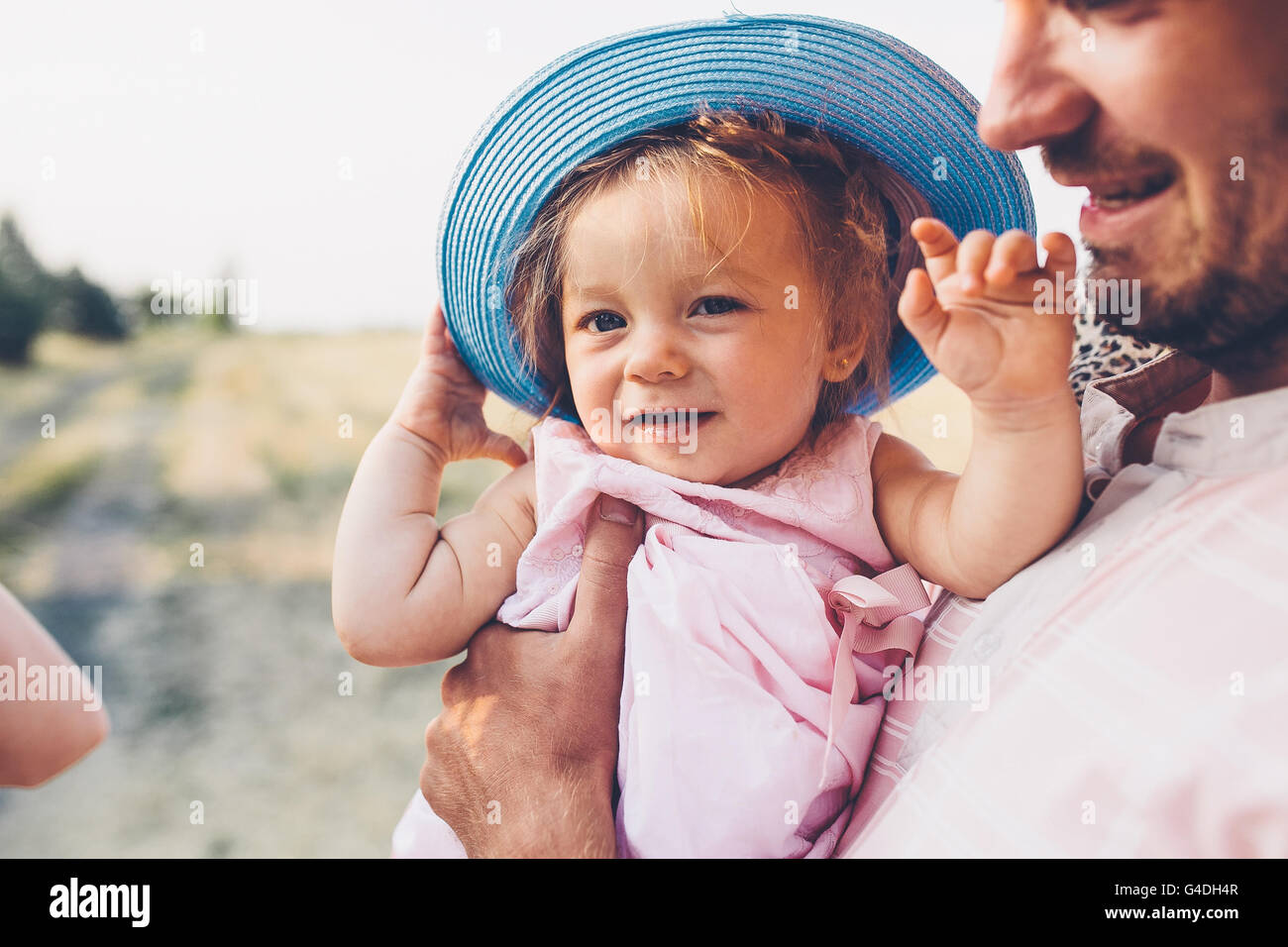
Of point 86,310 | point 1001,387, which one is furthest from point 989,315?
point 86,310

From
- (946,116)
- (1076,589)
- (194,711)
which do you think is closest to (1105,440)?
(1076,589)

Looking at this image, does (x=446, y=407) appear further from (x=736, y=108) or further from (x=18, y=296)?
(x=18, y=296)

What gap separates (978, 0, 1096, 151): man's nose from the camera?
34.4 inches

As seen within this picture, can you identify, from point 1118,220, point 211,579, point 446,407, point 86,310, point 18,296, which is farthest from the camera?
point 86,310

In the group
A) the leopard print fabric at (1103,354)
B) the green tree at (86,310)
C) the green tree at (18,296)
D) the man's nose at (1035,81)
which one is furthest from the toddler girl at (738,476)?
the green tree at (86,310)

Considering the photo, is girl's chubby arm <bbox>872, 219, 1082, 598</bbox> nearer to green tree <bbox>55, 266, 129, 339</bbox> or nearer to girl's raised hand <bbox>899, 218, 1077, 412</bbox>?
girl's raised hand <bbox>899, 218, 1077, 412</bbox>

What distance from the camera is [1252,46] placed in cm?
79

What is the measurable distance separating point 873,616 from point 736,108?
64cm

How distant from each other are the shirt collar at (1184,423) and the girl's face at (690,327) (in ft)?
1.20

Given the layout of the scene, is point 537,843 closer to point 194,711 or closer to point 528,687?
point 528,687

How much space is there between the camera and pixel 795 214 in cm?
119

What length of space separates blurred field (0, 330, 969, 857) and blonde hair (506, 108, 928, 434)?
593 millimetres

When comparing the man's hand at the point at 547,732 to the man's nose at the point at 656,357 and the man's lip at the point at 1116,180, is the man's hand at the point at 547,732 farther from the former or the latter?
the man's lip at the point at 1116,180
